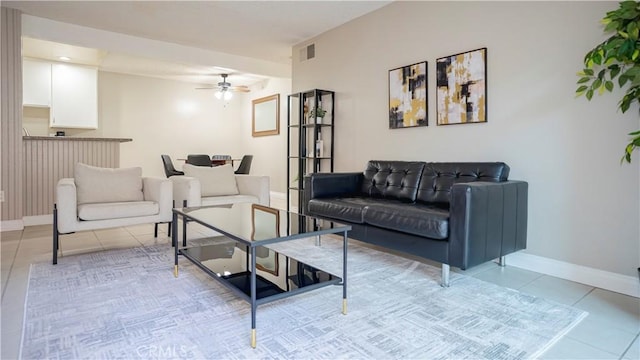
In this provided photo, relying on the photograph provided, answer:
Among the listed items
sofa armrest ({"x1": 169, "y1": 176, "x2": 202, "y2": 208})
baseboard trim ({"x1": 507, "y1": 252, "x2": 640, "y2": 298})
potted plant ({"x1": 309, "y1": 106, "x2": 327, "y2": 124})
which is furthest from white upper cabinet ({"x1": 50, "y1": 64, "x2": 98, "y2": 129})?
baseboard trim ({"x1": 507, "y1": 252, "x2": 640, "y2": 298})

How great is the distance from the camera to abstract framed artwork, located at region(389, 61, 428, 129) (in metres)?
3.52

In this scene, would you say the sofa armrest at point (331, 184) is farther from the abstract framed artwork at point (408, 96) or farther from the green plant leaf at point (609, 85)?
the green plant leaf at point (609, 85)

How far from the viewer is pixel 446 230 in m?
2.32

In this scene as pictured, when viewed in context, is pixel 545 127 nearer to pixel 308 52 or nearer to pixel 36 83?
pixel 308 52

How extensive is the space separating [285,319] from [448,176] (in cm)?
191

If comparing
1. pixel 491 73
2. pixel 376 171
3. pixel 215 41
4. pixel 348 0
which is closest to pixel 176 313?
pixel 376 171

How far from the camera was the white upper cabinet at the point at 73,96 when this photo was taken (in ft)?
19.8

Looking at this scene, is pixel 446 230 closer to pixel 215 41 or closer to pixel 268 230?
pixel 268 230

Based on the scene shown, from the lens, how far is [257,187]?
4191 mm

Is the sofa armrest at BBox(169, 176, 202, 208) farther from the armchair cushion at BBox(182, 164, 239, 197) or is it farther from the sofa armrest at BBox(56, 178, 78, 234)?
the sofa armrest at BBox(56, 178, 78, 234)

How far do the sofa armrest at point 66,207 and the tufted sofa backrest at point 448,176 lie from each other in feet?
9.43

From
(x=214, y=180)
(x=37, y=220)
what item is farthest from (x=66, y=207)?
(x=37, y=220)

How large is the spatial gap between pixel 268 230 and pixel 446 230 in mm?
1149

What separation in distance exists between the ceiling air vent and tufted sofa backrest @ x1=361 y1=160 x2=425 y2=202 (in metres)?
2.08
